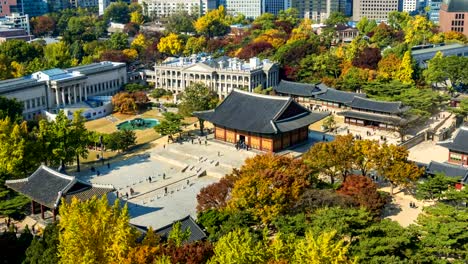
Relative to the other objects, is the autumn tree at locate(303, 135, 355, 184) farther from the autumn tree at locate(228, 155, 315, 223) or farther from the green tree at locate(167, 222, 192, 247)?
the green tree at locate(167, 222, 192, 247)

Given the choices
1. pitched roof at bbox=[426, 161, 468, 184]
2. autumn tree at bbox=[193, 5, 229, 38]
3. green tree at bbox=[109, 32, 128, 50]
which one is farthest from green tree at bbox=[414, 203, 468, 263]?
autumn tree at bbox=[193, 5, 229, 38]

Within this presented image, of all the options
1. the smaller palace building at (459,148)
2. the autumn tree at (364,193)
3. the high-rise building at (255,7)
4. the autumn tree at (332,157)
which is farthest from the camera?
the high-rise building at (255,7)

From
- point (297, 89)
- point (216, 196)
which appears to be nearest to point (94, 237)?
point (216, 196)

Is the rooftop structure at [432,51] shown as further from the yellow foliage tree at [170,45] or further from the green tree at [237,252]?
the green tree at [237,252]

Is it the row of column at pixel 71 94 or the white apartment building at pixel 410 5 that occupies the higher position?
the white apartment building at pixel 410 5

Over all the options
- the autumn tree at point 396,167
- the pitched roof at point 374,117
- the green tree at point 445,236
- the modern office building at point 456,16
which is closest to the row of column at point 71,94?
the pitched roof at point 374,117

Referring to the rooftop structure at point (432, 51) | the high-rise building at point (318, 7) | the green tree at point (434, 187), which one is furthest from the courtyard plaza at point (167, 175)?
the high-rise building at point (318, 7)

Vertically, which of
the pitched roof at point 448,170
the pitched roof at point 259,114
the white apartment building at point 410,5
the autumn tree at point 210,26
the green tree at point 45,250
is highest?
the white apartment building at point 410,5

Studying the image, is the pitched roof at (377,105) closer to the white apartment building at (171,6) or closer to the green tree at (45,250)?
the green tree at (45,250)

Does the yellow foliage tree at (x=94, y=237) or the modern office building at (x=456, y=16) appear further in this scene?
the modern office building at (x=456, y=16)

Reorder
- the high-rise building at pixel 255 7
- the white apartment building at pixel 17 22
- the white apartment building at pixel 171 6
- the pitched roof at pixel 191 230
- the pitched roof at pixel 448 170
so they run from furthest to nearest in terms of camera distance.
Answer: the high-rise building at pixel 255 7 → the white apartment building at pixel 171 6 → the white apartment building at pixel 17 22 → the pitched roof at pixel 448 170 → the pitched roof at pixel 191 230
